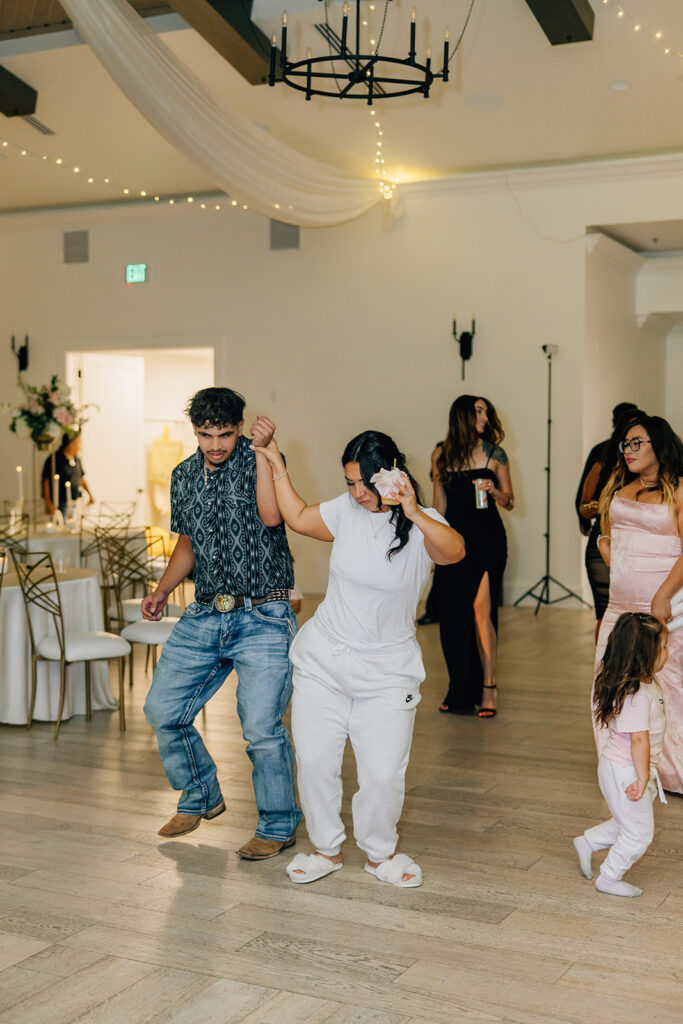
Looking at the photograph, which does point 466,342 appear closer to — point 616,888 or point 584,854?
point 584,854

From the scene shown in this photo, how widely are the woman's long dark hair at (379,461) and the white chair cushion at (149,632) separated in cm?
256

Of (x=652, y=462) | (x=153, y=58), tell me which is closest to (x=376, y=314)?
(x=153, y=58)

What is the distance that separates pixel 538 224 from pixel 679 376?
3.23 meters

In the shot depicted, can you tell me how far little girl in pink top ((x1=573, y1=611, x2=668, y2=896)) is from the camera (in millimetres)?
3459

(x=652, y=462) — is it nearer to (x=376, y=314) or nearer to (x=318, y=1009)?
(x=318, y=1009)

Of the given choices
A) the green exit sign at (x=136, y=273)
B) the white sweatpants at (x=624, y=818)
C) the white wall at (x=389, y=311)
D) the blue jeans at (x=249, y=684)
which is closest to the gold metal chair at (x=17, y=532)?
the white wall at (x=389, y=311)

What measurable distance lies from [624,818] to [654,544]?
48.5 inches

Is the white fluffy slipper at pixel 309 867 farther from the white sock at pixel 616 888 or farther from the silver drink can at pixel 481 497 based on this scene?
the silver drink can at pixel 481 497

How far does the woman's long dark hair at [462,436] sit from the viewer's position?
19.1 feet

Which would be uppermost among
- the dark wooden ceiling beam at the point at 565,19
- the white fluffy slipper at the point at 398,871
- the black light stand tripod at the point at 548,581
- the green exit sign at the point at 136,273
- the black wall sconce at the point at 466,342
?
the dark wooden ceiling beam at the point at 565,19

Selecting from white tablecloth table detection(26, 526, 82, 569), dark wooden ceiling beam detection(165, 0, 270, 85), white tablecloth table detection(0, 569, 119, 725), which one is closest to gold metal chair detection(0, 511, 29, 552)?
white tablecloth table detection(26, 526, 82, 569)

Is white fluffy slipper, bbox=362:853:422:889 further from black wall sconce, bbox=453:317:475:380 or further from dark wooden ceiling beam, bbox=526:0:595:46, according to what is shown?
black wall sconce, bbox=453:317:475:380

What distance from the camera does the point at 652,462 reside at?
4309mm

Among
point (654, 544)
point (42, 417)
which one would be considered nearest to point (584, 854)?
point (654, 544)
